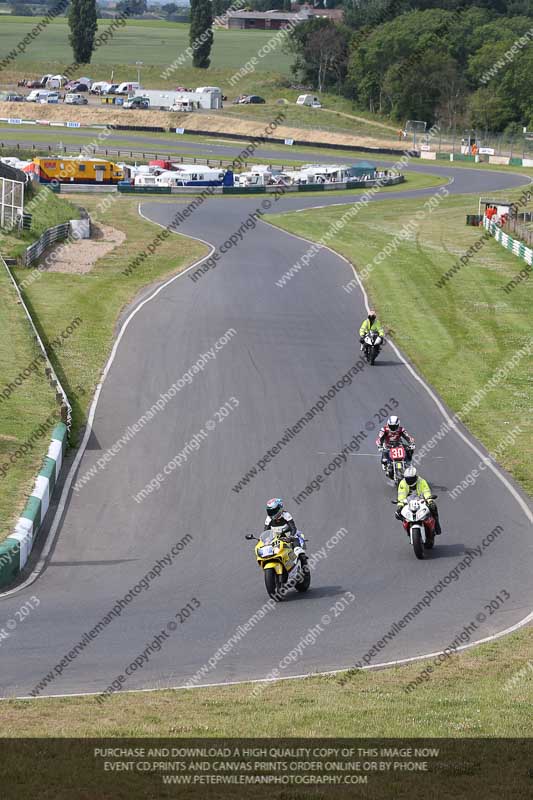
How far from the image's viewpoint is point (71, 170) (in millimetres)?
80688

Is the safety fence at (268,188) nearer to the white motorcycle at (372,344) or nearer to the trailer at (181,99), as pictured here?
the white motorcycle at (372,344)

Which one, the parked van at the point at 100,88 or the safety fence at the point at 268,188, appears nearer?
the safety fence at the point at 268,188

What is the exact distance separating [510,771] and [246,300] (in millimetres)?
34624

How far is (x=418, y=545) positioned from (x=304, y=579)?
106 inches

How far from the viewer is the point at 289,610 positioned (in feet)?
59.1

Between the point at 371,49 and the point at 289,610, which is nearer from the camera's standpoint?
the point at 289,610

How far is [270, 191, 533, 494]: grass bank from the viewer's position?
32.0 m

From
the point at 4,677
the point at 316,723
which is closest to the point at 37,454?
the point at 4,677

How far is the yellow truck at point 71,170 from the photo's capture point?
264 feet

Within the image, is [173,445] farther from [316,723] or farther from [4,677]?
[316,723]

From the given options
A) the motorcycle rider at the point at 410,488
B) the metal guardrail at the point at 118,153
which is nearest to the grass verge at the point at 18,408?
the motorcycle rider at the point at 410,488

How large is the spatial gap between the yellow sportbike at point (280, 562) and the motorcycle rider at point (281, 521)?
5cm

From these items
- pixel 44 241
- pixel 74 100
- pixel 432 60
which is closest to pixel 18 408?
pixel 44 241

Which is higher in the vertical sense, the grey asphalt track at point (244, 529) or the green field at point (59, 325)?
the grey asphalt track at point (244, 529)
